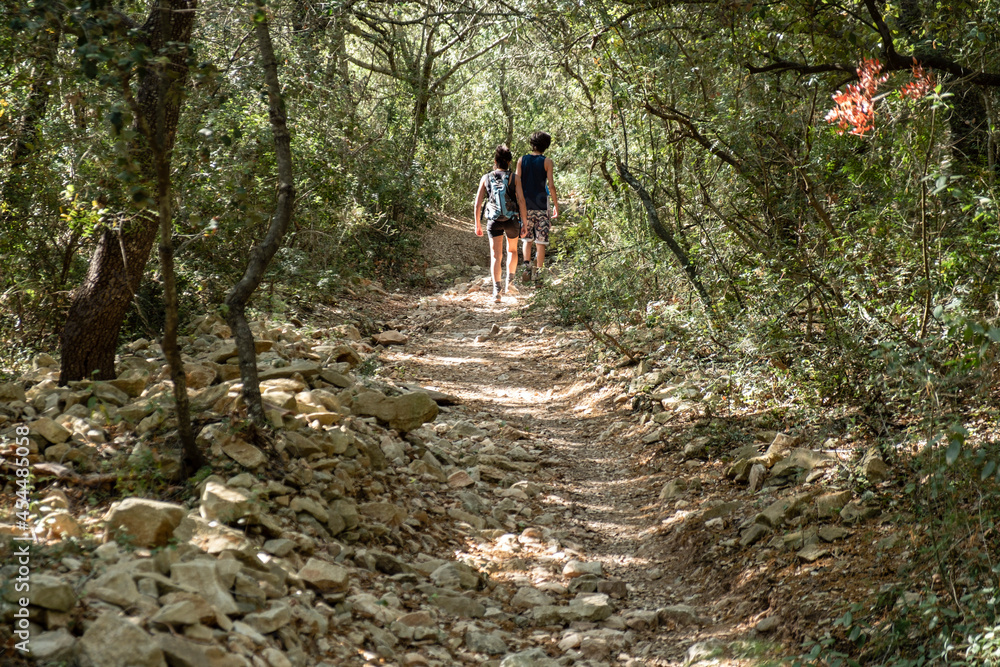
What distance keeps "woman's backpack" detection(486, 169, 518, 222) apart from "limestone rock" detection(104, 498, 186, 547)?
5749 millimetres

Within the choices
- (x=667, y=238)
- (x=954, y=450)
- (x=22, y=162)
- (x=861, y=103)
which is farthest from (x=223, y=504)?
(x=667, y=238)

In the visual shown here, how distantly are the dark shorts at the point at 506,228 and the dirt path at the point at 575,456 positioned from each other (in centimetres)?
153

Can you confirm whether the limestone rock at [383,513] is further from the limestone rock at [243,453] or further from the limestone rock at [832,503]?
the limestone rock at [832,503]

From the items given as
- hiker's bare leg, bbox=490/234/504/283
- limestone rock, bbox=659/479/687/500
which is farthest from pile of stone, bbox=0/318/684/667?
hiker's bare leg, bbox=490/234/504/283

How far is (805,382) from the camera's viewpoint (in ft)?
15.6

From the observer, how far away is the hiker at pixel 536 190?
316 inches

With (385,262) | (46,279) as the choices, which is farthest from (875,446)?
(385,262)

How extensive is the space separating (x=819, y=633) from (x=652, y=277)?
5.17 m

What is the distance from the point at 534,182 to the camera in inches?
319

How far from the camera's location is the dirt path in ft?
12.1

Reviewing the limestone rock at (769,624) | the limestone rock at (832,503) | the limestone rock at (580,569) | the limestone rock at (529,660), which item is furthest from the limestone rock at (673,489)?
the limestone rock at (529,660)

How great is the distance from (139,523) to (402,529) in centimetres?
170

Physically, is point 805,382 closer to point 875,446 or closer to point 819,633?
point 875,446

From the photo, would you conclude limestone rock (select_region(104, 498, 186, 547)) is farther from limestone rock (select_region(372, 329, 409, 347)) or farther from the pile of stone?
limestone rock (select_region(372, 329, 409, 347))
